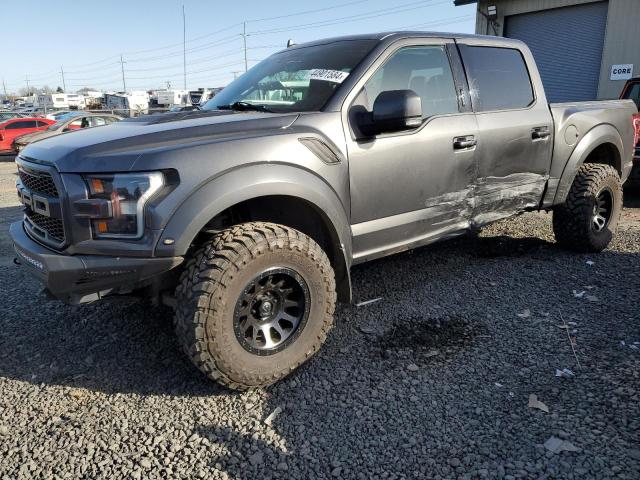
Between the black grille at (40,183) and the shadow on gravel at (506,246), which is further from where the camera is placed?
the shadow on gravel at (506,246)

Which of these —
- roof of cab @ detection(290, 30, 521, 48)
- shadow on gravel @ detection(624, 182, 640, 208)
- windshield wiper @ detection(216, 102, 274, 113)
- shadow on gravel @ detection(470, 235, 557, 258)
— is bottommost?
shadow on gravel @ detection(624, 182, 640, 208)

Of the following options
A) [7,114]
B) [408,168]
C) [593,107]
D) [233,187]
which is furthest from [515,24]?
[7,114]

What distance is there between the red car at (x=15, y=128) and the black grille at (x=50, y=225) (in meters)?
17.7

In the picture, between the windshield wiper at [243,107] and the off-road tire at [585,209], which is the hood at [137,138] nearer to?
the windshield wiper at [243,107]

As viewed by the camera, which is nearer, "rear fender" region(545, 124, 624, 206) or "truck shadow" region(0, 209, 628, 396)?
"truck shadow" region(0, 209, 628, 396)

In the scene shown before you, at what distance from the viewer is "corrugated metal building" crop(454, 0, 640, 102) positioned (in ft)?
42.2

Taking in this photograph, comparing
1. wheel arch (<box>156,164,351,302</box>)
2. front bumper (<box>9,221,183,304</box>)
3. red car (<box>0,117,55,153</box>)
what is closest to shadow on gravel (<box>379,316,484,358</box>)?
wheel arch (<box>156,164,351,302</box>)

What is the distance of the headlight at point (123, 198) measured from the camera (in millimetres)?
2377

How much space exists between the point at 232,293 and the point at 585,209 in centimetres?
362

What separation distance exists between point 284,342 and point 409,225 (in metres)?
1.21

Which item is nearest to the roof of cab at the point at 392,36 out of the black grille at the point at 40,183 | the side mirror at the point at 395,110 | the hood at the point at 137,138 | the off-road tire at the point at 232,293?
the side mirror at the point at 395,110

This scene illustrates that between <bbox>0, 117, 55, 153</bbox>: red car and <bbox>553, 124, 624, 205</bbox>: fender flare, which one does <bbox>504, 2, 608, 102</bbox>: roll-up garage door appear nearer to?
<bbox>553, 124, 624, 205</bbox>: fender flare

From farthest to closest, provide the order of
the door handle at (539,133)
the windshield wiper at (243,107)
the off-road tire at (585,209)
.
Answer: the off-road tire at (585,209)
the door handle at (539,133)
the windshield wiper at (243,107)

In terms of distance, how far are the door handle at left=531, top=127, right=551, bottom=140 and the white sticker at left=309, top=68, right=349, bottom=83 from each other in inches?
72.4
